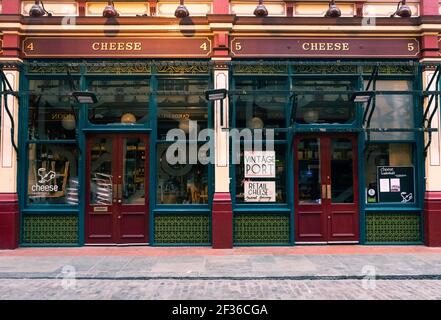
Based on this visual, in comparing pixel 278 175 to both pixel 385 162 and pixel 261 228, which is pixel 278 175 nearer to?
Answer: pixel 261 228

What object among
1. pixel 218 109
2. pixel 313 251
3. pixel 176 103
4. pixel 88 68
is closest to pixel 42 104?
pixel 88 68

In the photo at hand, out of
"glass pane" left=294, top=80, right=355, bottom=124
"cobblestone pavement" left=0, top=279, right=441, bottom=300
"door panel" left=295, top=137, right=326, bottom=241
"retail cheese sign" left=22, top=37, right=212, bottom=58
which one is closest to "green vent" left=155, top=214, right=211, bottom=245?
"door panel" left=295, top=137, right=326, bottom=241

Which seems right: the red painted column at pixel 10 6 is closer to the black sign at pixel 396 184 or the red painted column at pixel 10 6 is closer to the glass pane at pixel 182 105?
the glass pane at pixel 182 105

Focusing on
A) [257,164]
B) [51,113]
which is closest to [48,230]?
[51,113]

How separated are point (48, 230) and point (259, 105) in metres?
5.80

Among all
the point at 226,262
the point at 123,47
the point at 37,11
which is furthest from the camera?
the point at 123,47

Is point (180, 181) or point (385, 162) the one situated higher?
point (385, 162)

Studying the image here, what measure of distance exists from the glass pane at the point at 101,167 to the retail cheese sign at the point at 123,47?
210cm

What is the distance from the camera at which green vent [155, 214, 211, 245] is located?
1076 cm

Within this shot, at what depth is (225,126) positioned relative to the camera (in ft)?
35.1

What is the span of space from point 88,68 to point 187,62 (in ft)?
7.81
